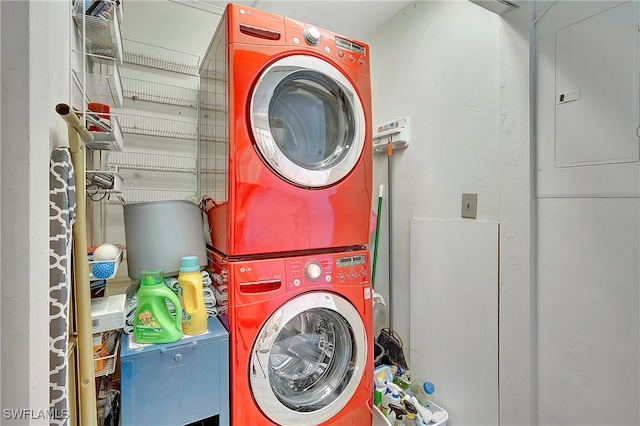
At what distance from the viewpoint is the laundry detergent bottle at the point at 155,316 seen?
119cm

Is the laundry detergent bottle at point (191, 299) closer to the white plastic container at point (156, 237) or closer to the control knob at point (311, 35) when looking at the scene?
the white plastic container at point (156, 237)

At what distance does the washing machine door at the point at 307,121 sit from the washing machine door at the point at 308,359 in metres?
0.59

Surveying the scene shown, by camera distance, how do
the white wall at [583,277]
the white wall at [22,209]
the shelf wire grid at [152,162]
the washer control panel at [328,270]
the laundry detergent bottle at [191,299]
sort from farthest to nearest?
1. the shelf wire grid at [152,162]
2. the washer control panel at [328,270]
3. the laundry detergent bottle at [191,299]
4. the white wall at [583,277]
5. the white wall at [22,209]

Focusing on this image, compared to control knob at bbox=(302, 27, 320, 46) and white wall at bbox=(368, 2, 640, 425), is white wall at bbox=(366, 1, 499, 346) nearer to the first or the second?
white wall at bbox=(368, 2, 640, 425)

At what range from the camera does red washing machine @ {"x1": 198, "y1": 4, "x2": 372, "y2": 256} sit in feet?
4.33

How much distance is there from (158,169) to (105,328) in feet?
4.07

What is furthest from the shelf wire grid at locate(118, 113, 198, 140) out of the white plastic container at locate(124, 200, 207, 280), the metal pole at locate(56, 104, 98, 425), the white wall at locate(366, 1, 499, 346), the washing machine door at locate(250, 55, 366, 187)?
the white wall at locate(366, 1, 499, 346)

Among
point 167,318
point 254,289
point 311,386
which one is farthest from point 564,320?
point 167,318

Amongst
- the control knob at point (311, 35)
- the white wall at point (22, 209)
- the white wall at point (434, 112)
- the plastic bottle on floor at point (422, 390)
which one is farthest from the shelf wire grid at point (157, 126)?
the plastic bottle on floor at point (422, 390)

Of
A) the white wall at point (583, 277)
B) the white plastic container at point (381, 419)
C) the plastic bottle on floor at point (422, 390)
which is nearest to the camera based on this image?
the white wall at point (583, 277)

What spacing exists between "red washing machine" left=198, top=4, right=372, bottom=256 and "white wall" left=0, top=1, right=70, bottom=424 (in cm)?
71

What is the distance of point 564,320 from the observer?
131 centimetres

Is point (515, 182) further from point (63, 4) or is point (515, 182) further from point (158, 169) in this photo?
point (158, 169)

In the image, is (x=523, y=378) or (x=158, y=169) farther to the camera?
(x=158, y=169)
